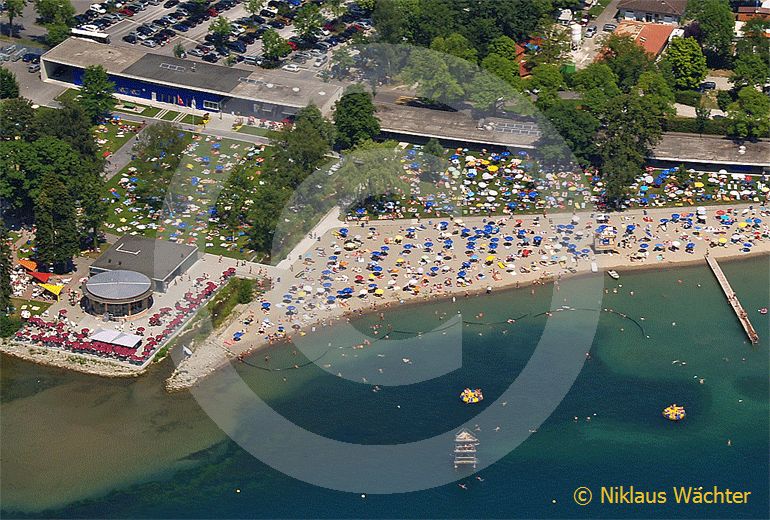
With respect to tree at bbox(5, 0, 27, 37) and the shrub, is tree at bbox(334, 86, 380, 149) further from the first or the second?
tree at bbox(5, 0, 27, 37)

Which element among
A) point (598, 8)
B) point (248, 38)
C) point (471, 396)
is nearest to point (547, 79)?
point (598, 8)

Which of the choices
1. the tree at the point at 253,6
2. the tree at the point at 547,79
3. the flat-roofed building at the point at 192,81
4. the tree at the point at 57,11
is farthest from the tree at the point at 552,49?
the tree at the point at 57,11

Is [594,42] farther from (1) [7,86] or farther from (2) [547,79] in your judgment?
(1) [7,86]

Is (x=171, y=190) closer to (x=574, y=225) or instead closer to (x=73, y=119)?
(x=73, y=119)

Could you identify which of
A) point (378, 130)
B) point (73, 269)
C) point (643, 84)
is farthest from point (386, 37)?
point (73, 269)

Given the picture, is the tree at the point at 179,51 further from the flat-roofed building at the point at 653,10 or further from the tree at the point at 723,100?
the tree at the point at 723,100

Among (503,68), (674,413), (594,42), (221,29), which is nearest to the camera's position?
(674,413)
